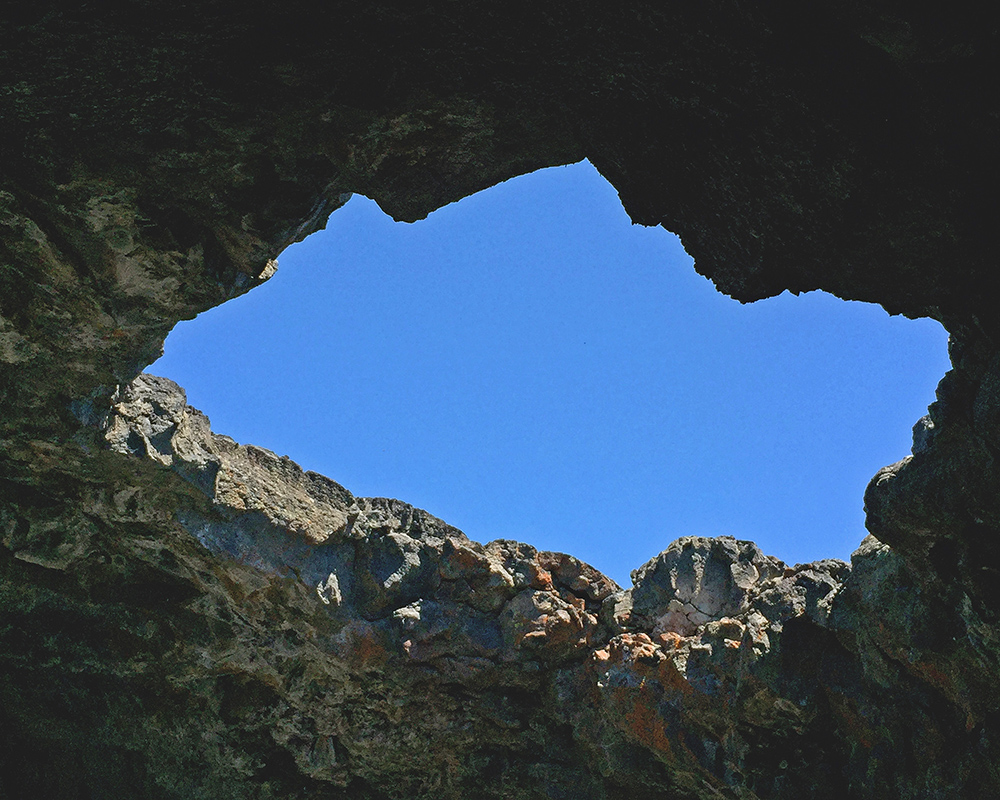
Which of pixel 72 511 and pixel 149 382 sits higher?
pixel 149 382

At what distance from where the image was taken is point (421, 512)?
A: 9.20 metres

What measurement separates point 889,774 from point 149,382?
6687 millimetres

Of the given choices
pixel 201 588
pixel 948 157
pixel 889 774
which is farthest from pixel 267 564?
pixel 948 157

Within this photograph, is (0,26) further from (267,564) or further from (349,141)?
(267,564)

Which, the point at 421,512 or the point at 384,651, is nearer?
the point at 384,651

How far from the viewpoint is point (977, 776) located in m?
6.21

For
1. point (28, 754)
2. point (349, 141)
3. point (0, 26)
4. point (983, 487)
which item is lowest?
point (28, 754)

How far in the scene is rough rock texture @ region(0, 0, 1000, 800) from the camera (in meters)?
4.23

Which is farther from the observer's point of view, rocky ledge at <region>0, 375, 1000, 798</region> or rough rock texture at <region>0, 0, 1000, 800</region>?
rocky ledge at <region>0, 375, 1000, 798</region>

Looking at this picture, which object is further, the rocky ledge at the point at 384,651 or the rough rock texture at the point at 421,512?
the rocky ledge at the point at 384,651

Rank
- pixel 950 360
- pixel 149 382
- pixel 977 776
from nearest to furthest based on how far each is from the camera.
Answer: pixel 950 360, pixel 977 776, pixel 149 382

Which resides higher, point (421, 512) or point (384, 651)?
point (421, 512)

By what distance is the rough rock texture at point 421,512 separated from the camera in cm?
423

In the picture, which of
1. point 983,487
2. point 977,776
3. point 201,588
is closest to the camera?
point 983,487
